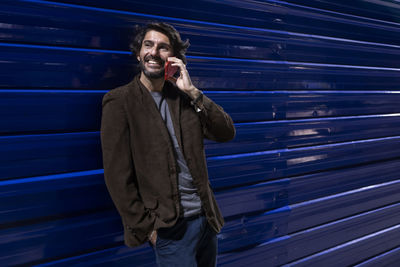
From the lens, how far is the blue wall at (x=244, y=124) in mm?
2279

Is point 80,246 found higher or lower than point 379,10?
lower

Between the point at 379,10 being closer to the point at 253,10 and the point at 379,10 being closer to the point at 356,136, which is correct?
the point at 356,136

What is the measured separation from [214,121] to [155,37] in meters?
0.71

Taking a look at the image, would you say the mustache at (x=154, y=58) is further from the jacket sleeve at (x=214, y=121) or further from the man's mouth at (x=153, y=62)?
the jacket sleeve at (x=214, y=121)

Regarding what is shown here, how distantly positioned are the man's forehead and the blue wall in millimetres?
353

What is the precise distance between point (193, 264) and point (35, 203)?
1.17 m

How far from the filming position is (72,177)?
7.94ft

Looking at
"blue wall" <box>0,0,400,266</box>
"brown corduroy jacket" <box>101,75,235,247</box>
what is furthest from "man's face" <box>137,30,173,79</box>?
"blue wall" <box>0,0,400,266</box>

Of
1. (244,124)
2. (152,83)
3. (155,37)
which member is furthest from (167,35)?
(244,124)

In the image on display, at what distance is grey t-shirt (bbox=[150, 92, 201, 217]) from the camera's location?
2.26 m

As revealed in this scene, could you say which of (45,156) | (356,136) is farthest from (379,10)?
(45,156)

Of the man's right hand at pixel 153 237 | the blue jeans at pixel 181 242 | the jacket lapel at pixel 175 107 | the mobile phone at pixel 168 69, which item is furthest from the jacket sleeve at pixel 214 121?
the man's right hand at pixel 153 237

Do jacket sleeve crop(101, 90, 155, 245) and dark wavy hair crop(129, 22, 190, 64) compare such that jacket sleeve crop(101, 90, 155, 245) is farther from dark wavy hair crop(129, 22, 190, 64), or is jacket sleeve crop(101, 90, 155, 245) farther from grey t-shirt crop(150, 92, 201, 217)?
dark wavy hair crop(129, 22, 190, 64)

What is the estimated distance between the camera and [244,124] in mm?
3287
